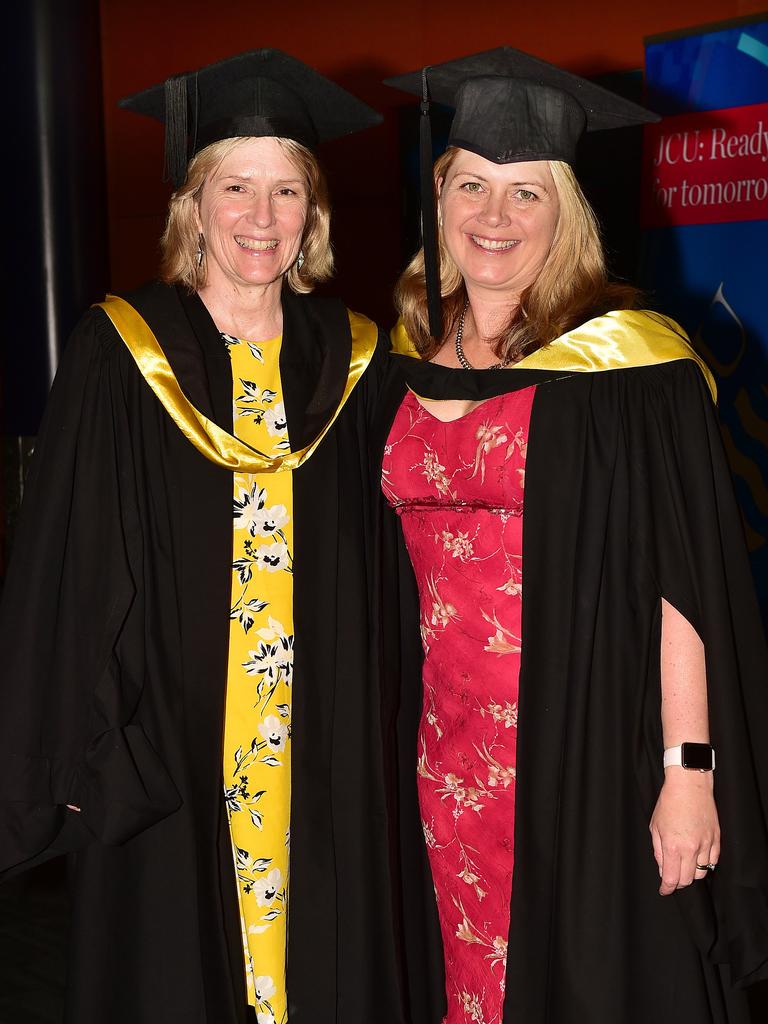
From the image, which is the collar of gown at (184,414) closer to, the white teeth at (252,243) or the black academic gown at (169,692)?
the black academic gown at (169,692)

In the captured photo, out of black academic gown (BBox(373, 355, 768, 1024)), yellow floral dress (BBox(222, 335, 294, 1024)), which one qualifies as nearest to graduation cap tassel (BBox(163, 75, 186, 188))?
yellow floral dress (BBox(222, 335, 294, 1024))

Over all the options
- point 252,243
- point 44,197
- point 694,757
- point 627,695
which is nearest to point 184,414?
point 252,243

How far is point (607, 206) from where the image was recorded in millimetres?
4824

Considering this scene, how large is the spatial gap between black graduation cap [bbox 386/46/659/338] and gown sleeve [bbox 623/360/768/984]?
50 cm

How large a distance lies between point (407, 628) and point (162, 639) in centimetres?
50

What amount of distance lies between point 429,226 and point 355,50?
3560 millimetres

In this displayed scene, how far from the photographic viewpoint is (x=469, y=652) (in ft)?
6.82

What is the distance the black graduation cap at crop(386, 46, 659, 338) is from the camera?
212 cm

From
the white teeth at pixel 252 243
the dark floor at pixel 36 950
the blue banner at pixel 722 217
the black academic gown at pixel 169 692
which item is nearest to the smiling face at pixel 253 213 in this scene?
the white teeth at pixel 252 243

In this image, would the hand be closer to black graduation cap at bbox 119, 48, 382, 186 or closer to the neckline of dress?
the neckline of dress

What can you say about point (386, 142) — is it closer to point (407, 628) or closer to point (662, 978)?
point (407, 628)

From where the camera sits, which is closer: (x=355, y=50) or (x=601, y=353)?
(x=601, y=353)

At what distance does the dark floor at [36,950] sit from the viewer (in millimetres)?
3121

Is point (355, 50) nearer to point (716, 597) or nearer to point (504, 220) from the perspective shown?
point (504, 220)
